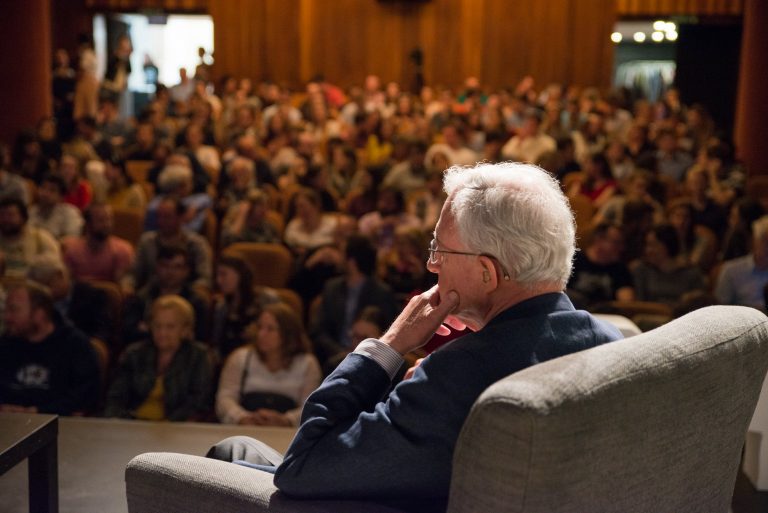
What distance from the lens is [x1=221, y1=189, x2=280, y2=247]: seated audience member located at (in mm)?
5977

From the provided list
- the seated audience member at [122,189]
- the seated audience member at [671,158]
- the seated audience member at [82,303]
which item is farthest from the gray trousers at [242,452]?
the seated audience member at [671,158]

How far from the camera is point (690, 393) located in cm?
143

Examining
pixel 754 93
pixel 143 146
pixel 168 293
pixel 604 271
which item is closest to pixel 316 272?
pixel 168 293

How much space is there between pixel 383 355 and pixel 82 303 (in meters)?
3.43

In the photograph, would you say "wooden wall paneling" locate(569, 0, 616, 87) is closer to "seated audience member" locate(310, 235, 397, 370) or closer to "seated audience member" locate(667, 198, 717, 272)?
"seated audience member" locate(667, 198, 717, 272)

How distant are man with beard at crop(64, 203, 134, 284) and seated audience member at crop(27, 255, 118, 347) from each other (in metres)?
0.72

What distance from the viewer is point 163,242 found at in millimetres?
5340

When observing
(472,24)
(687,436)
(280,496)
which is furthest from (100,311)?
(472,24)

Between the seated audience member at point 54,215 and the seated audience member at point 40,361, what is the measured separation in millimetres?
2598

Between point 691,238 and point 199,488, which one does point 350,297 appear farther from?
point 199,488

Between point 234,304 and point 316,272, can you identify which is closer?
point 234,304

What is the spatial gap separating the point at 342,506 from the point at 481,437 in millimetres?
351

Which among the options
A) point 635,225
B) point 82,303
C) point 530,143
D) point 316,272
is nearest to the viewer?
point 82,303

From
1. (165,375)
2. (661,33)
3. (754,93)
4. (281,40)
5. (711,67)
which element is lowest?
(165,375)
